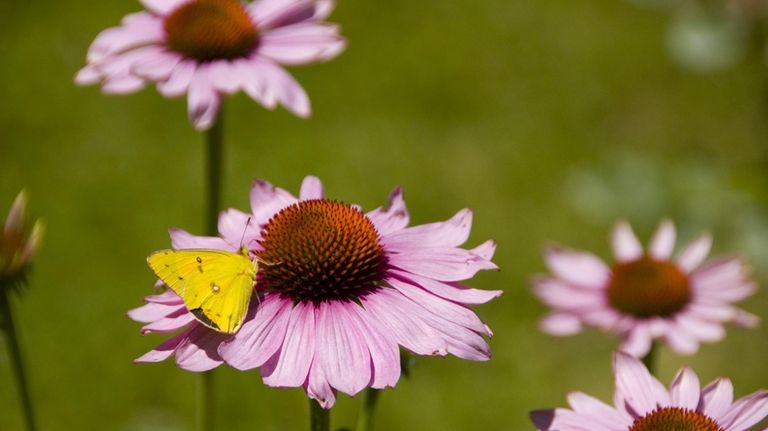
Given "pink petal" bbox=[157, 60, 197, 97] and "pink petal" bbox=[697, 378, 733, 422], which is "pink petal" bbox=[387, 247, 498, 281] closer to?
"pink petal" bbox=[697, 378, 733, 422]

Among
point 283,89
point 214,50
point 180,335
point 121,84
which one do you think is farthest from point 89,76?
point 180,335

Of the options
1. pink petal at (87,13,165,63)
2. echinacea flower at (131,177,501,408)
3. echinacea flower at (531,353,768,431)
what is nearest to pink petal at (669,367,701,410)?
echinacea flower at (531,353,768,431)

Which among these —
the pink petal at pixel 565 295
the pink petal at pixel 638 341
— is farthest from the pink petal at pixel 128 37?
the pink petal at pixel 638 341

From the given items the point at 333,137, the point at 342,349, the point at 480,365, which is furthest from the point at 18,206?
the point at 333,137

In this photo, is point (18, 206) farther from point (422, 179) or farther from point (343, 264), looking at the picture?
point (422, 179)

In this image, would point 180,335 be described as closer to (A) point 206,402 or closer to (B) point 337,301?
(B) point 337,301
